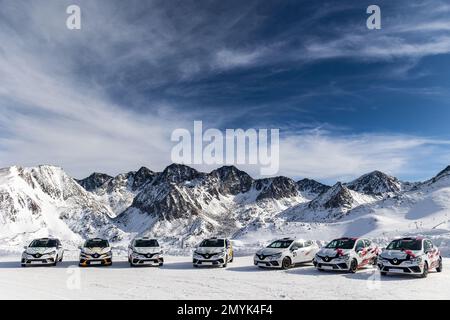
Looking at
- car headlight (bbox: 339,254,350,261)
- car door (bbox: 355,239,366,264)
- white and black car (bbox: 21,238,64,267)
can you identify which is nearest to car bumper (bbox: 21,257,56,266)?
white and black car (bbox: 21,238,64,267)

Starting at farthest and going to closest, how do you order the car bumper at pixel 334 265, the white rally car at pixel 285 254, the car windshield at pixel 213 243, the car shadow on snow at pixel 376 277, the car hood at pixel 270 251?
the car windshield at pixel 213 243
the car hood at pixel 270 251
the white rally car at pixel 285 254
the car bumper at pixel 334 265
the car shadow on snow at pixel 376 277

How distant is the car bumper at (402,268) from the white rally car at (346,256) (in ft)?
5.56

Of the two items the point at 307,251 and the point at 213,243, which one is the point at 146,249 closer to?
the point at 213,243

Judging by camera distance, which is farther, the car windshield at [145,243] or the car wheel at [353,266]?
the car windshield at [145,243]

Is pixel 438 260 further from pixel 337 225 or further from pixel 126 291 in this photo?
pixel 337 225

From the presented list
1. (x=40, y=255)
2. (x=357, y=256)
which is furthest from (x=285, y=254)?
(x=40, y=255)

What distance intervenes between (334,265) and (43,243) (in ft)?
54.1

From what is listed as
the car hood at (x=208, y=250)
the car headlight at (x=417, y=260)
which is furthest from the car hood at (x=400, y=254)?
the car hood at (x=208, y=250)

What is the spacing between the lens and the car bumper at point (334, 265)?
20203 mm

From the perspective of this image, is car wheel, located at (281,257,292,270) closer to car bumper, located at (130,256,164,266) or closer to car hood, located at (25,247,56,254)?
car bumper, located at (130,256,164,266)

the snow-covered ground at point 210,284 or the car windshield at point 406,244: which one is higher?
the car windshield at point 406,244

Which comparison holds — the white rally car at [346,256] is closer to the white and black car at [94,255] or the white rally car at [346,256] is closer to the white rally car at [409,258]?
the white rally car at [409,258]

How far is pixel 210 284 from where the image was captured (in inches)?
657
